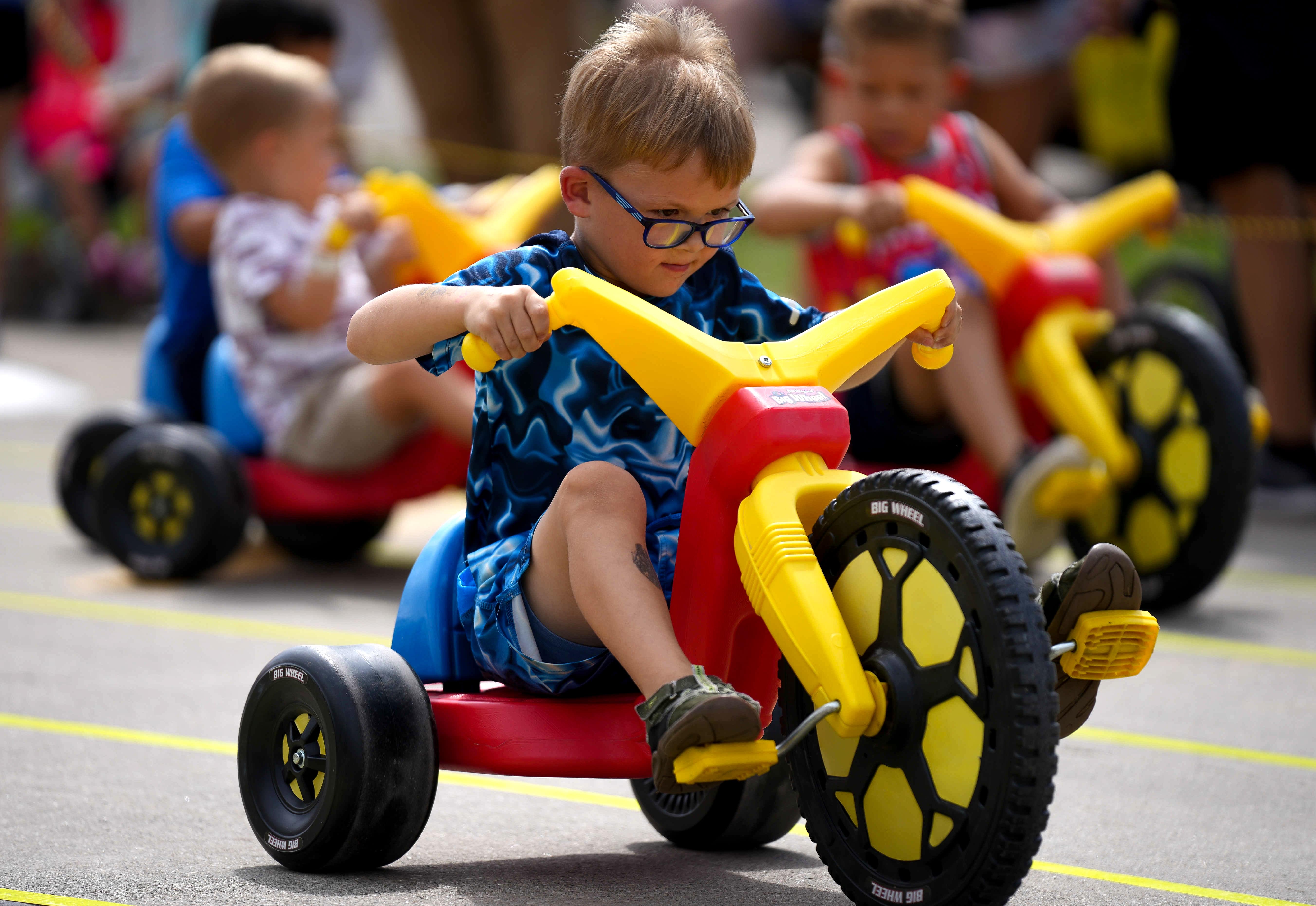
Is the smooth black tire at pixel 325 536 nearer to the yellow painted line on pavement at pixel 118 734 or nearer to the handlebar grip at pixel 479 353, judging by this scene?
the yellow painted line on pavement at pixel 118 734

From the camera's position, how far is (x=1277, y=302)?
562 centimetres

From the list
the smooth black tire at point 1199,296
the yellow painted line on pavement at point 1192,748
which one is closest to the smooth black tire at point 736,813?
the yellow painted line on pavement at point 1192,748

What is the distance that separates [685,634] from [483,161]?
476cm

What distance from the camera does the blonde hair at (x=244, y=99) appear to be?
4.62m

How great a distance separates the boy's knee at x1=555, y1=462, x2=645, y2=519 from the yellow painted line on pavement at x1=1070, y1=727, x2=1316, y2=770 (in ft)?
4.34

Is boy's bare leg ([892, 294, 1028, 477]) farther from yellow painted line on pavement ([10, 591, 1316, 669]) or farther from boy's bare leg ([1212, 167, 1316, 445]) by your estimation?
boy's bare leg ([1212, 167, 1316, 445])

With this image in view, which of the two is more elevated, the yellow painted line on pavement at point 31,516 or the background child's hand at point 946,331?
the background child's hand at point 946,331

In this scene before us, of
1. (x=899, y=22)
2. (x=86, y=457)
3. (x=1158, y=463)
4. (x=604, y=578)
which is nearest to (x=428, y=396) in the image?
(x=86, y=457)

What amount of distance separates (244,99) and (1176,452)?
2.62m

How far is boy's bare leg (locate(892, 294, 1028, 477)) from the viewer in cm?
426

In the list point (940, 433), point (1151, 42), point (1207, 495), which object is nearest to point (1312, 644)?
point (1207, 495)

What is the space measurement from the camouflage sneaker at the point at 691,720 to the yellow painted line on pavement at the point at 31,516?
355cm

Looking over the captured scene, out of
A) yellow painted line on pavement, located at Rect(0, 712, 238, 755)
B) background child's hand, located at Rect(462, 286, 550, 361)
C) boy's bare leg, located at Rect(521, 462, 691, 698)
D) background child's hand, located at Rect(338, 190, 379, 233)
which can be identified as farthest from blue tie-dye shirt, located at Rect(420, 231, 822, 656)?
background child's hand, located at Rect(338, 190, 379, 233)

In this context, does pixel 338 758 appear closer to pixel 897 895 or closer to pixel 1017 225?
pixel 897 895
